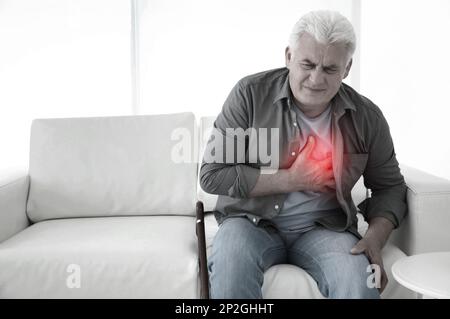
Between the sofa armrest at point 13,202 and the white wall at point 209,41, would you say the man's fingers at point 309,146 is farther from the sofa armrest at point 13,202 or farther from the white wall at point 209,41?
the white wall at point 209,41

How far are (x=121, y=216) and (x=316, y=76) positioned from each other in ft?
3.75

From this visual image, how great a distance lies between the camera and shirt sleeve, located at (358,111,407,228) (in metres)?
1.80

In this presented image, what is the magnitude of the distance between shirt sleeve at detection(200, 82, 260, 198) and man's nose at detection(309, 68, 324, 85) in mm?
224

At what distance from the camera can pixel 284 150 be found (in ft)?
5.82

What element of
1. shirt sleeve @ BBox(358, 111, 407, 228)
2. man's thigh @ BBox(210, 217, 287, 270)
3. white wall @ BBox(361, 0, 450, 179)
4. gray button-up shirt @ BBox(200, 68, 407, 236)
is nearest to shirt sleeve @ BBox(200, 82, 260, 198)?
gray button-up shirt @ BBox(200, 68, 407, 236)

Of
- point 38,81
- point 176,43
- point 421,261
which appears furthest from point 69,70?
point 421,261

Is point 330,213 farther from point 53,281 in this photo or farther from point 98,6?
point 98,6

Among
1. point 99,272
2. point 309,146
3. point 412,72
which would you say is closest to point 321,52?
point 309,146

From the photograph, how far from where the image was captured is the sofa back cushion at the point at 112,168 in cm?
235

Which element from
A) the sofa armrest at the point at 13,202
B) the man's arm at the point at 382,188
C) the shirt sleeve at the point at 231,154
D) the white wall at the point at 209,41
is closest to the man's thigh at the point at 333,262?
the man's arm at the point at 382,188

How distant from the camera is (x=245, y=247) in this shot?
5.18 feet

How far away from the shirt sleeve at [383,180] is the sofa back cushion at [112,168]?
818 millimetres

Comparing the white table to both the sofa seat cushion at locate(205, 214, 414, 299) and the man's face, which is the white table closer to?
the sofa seat cushion at locate(205, 214, 414, 299)

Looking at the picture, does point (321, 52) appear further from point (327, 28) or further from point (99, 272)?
point (99, 272)
